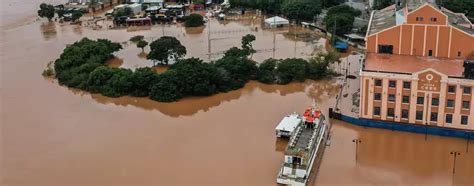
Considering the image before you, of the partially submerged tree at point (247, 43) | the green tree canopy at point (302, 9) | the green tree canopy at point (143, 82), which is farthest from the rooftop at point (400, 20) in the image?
the green tree canopy at point (302, 9)

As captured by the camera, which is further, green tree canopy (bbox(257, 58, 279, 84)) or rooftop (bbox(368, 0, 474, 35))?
green tree canopy (bbox(257, 58, 279, 84))

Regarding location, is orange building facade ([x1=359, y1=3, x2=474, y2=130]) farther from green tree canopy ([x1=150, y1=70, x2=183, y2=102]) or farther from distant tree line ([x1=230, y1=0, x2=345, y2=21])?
distant tree line ([x1=230, y1=0, x2=345, y2=21])

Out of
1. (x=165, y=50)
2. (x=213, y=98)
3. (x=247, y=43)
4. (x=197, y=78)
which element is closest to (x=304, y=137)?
(x=213, y=98)

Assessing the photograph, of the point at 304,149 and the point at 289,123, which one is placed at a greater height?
the point at 289,123

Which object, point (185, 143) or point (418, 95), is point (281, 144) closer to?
point (185, 143)

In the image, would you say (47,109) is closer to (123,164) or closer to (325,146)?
(123,164)

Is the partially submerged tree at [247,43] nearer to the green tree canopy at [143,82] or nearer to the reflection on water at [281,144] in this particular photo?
the green tree canopy at [143,82]

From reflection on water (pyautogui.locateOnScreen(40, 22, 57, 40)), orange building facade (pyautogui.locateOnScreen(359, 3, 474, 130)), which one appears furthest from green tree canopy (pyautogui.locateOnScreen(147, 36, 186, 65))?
reflection on water (pyautogui.locateOnScreen(40, 22, 57, 40))
